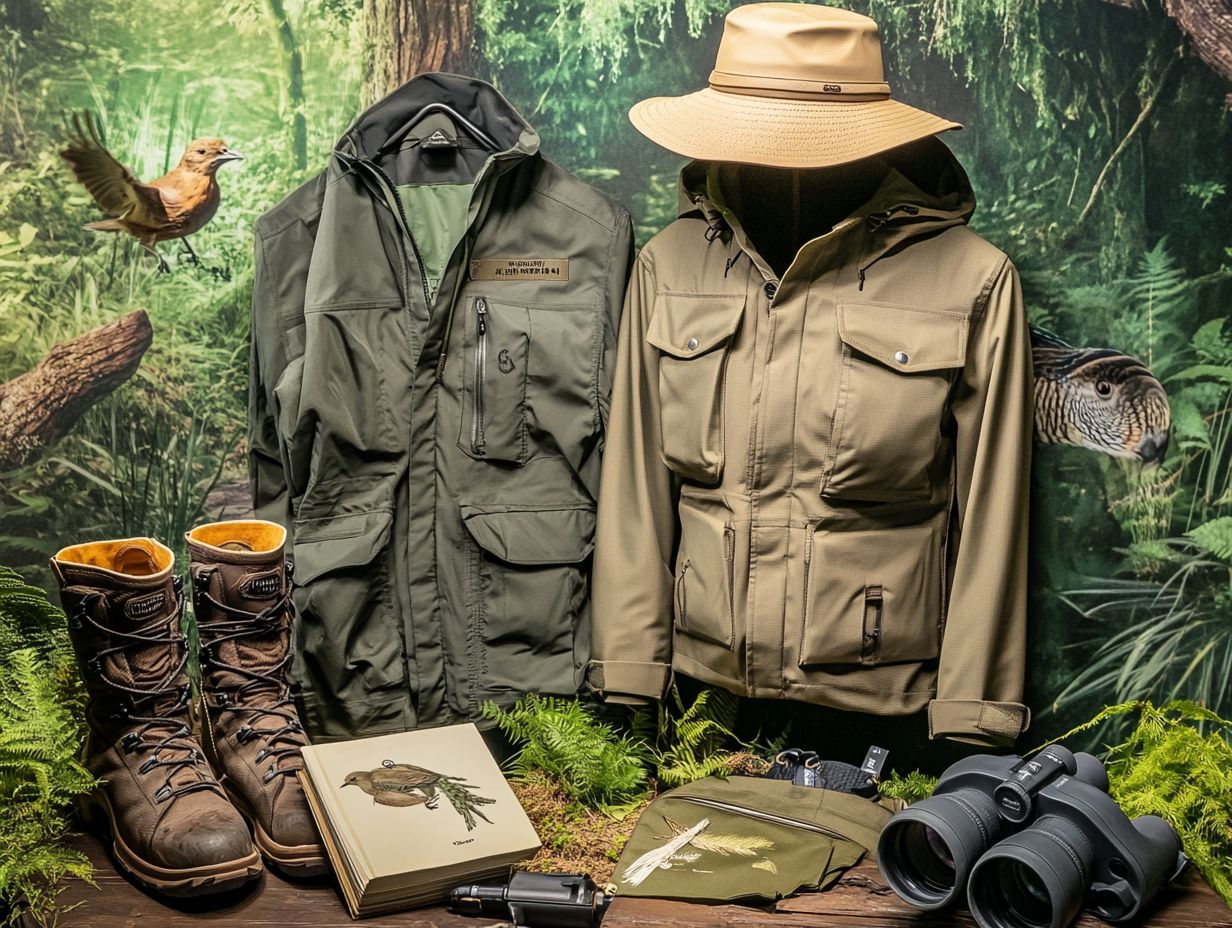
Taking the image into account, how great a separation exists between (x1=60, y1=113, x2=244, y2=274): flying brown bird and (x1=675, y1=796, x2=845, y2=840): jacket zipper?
1655 mm

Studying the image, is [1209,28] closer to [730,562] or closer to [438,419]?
[730,562]

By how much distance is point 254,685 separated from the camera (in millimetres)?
2096

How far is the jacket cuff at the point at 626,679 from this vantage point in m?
2.36

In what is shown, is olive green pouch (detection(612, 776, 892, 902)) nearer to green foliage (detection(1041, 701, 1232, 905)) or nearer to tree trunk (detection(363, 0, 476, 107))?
green foliage (detection(1041, 701, 1232, 905))

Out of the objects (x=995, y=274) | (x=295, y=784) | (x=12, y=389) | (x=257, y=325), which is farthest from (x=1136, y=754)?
(x=12, y=389)

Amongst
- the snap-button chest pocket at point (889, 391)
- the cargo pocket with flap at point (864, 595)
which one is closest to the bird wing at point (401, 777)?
the cargo pocket with flap at point (864, 595)

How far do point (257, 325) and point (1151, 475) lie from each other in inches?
75.6

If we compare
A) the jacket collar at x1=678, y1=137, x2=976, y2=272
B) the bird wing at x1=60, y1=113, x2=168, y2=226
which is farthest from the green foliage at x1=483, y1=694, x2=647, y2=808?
the bird wing at x1=60, y1=113, x2=168, y2=226

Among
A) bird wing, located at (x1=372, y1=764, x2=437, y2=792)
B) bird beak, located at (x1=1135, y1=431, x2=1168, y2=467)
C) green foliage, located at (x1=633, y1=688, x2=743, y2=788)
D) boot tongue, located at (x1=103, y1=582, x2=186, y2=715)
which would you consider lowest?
green foliage, located at (x1=633, y1=688, x2=743, y2=788)

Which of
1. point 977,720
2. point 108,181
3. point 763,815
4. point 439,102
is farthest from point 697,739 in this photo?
point 108,181

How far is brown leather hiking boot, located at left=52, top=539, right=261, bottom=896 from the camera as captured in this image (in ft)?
5.98

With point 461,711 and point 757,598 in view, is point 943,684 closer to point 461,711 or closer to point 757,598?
point 757,598

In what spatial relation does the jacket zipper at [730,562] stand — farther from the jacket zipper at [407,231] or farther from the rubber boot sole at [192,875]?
the rubber boot sole at [192,875]

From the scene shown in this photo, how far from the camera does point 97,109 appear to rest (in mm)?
2582
